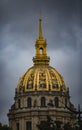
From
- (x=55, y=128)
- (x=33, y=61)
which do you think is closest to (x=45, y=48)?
(x=33, y=61)

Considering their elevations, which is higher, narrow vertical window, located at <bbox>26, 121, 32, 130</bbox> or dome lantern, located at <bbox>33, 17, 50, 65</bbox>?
dome lantern, located at <bbox>33, 17, 50, 65</bbox>

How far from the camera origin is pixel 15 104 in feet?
521

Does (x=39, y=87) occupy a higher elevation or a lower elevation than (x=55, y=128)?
higher

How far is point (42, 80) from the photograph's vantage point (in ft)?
509

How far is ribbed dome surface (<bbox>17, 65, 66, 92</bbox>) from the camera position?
155m

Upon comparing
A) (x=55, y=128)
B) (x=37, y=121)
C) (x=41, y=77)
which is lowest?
(x=55, y=128)

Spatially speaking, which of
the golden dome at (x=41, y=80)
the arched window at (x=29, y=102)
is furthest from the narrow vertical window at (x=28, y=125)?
the golden dome at (x=41, y=80)

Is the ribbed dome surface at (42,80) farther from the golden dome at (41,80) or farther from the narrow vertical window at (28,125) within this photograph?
the narrow vertical window at (28,125)

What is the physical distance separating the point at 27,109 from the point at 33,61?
10.8 meters

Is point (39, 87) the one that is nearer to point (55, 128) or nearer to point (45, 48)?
point (45, 48)

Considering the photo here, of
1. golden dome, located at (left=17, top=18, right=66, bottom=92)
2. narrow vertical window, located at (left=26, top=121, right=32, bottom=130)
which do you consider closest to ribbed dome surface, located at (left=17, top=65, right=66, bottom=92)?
golden dome, located at (left=17, top=18, right=66, bottom=92)

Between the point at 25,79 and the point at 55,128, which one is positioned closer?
the point at 55,128

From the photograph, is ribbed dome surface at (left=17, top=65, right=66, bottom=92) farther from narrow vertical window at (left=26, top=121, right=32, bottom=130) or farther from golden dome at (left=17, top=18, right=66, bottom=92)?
narrow vertical window at (left=26, top=121, right=32, bottom=130)

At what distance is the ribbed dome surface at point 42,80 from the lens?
15525 cm
